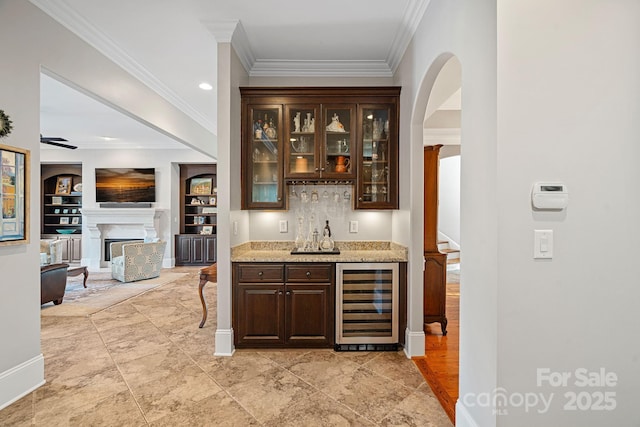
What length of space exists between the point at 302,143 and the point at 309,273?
1.40m

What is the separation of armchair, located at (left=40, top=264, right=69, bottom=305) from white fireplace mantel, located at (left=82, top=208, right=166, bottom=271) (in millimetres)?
2740

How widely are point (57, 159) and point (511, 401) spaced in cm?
995

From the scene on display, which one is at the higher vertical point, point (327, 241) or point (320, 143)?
point (320, 143)

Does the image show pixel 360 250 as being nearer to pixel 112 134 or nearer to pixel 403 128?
pixel 403 128

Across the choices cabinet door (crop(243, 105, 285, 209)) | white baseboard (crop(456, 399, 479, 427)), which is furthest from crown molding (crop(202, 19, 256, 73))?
white baseboard (crop(456, 399, 479, 427))

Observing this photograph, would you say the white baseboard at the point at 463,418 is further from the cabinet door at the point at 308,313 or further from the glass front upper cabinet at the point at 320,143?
the glass front upper cabinet at the point at 320,143

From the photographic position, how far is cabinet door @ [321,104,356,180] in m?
3.30

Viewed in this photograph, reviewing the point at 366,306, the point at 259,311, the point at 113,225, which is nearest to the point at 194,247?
the point at 113,225

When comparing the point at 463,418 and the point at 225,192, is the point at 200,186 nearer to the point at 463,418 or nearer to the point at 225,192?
the point at 225,192

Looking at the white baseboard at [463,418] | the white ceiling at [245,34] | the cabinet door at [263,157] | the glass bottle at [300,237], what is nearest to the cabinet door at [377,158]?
the white ceiling at [245,34]

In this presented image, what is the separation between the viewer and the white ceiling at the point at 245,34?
2.54 metres

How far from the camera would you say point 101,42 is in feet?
9.87

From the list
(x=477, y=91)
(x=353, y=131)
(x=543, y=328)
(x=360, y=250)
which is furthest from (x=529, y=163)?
(x=360, y=250)

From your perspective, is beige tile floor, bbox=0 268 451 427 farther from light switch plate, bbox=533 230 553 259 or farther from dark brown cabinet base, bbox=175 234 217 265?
dark brown cabinet base, bbox=175 234 217 265
